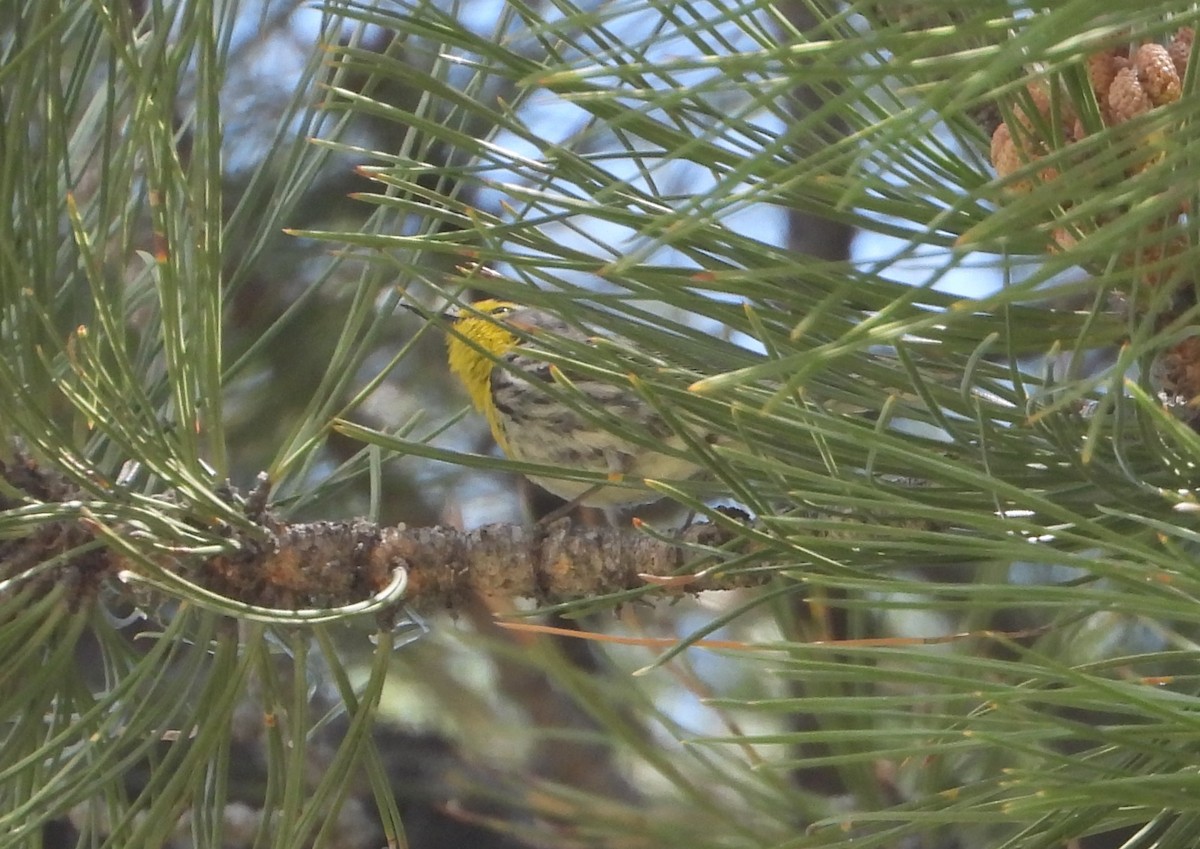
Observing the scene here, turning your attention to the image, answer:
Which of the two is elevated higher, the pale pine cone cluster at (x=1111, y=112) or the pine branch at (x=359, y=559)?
the pale pine cone cluster at (x=1111, y=112)

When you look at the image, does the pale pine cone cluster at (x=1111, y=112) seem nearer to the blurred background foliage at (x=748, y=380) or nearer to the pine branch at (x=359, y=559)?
the blurred background foliage at (x=748, y=380)

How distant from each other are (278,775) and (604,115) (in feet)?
1.72

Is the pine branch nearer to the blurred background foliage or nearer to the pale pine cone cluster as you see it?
the blurred background foliage

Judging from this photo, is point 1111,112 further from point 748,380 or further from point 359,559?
point 359,559

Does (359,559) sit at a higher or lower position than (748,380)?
lower

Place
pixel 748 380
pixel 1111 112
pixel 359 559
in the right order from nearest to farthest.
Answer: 1. pixel 748 380
2. pixel 1111 112
3. pixel 359 559

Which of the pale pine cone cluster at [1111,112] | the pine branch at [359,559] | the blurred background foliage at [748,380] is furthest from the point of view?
the pine branch at [359,559]

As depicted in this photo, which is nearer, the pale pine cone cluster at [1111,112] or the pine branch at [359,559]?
the pale pine cone cluster at [1111,112]

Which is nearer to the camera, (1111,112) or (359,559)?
(1111,112)

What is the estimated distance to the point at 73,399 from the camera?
0.81 metres

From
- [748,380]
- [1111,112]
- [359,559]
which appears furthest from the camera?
[359,559]

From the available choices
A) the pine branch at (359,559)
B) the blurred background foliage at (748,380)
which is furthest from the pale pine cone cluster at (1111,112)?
the pine branch at (359,559)

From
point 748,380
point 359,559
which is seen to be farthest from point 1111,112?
point 359,559

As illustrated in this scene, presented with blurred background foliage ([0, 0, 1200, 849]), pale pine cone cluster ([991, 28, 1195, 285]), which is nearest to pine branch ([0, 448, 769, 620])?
blurred background foliage ([0, 0, 1200, 849])
